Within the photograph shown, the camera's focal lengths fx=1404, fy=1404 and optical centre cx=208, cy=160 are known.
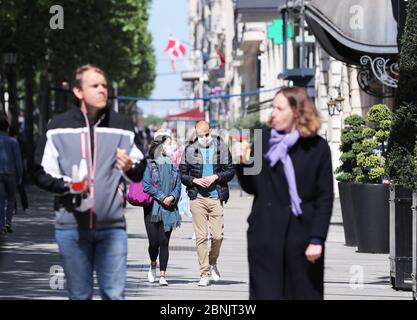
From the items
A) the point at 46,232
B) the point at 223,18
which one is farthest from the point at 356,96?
the point at 223,18

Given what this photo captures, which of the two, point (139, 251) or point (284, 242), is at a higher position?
point (284, 242)

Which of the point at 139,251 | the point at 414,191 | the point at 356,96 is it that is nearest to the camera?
the point at 414,191

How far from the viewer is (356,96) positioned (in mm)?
35406

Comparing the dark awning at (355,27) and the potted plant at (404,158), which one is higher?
the dark awning at (355,27)

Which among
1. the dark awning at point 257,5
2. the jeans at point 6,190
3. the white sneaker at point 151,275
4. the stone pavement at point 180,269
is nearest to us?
the stone pavement at point 180,269

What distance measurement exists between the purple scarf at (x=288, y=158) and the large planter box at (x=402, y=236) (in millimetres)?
6209

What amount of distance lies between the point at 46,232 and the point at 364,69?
20.1ft

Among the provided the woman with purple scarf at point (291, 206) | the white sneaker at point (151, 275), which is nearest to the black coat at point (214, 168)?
the white sneaker at point (151, 275)

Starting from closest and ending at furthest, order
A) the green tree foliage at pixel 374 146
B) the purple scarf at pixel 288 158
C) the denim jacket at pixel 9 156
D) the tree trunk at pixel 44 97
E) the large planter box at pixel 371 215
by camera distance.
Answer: the purple scarf at pixel 288 158 → the large planter box at pixel 371 215 → the green tree foliage at pixel 374 146 → the denim jacket at pixel 9 156 → the tree trunk at pixel 44 97

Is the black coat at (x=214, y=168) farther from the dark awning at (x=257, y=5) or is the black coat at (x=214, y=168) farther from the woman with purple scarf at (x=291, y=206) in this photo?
the dark awning at (x=257, y=5)

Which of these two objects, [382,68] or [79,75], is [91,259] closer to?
[79,75]

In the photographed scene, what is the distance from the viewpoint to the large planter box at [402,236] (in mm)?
14852

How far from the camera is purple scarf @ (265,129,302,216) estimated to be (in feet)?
28.8
